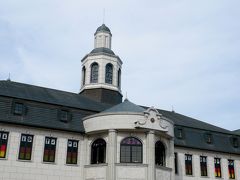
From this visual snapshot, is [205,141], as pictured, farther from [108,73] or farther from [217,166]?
[108,73]

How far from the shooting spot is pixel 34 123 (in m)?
32.2

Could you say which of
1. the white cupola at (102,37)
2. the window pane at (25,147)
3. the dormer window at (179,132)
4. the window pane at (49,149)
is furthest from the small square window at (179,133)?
the window pane at (25,147)

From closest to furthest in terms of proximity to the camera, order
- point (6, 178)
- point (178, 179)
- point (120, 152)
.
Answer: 1. point (6, 178)
2. point (120, 152)
3. point (178, 179)

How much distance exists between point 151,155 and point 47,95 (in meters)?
12.9

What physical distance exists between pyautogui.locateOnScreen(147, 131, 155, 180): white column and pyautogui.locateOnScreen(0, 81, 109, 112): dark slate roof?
715 centimetres

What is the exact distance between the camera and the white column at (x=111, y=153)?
31077mm

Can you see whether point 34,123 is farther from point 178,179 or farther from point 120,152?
point 178,179

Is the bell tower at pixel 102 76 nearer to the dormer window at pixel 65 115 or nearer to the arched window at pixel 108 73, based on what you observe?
the arched window at pixel 108 73

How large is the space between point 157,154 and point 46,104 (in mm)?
11351

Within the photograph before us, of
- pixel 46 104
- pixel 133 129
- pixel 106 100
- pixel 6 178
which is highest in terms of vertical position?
pixel 106 100

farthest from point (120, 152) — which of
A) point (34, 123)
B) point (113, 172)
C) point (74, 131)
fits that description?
point (34, 123)

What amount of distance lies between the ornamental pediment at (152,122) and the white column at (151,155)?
0.69m

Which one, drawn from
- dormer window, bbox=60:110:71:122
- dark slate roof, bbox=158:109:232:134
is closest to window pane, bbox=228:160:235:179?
dark slate roof, bbox=158:109:232:134

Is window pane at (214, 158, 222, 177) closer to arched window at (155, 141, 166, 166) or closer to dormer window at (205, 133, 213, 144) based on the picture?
dormer window at (205, 133, 213, 144)
